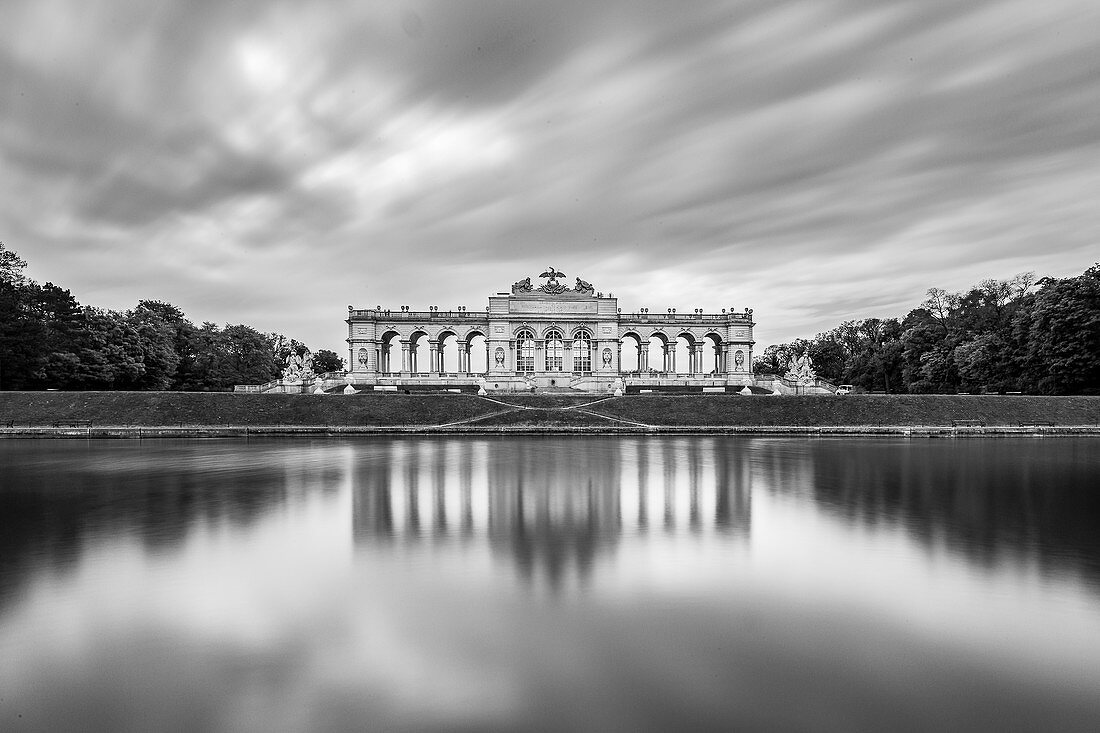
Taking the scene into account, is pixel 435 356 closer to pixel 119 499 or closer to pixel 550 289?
pixel 550 289

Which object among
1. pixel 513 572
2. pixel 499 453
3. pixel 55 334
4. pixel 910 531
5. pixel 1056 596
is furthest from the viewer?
pixel 55 334

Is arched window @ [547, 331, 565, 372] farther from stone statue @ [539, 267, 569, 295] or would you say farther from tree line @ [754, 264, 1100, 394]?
tree line @ [754, 264, 1100, 394]

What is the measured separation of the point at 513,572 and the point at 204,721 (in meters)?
4.06

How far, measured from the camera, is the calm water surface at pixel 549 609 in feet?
15.0

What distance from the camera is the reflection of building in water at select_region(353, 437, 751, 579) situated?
9.72 m

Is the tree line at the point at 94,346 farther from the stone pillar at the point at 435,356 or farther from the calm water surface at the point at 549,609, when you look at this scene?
the calm water surface at the point at 549,609

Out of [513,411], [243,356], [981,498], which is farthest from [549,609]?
[243,356]

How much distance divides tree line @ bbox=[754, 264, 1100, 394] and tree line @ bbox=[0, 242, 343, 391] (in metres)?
76.6

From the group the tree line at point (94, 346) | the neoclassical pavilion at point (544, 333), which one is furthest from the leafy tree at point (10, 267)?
the neoclassical pavilion at point (544, 333)

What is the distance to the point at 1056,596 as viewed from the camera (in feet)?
22.7

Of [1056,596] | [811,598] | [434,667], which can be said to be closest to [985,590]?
[1056,596]

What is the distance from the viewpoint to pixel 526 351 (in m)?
61.7

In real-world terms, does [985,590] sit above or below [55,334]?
below

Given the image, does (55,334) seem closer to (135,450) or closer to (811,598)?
(135,450)
